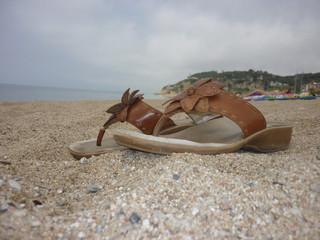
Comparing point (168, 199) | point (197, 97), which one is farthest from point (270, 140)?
point (168, 199)

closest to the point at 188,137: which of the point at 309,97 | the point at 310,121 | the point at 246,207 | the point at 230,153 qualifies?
the point at 230,153

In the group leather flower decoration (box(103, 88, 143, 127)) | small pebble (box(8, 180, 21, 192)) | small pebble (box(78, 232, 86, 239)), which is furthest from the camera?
leather flower decoration (box(103, 88, 143, 127))

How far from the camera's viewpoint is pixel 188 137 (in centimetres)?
165

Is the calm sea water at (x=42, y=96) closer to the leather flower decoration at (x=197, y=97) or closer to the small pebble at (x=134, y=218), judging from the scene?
the leather flower decoration at (x=197, y=97)

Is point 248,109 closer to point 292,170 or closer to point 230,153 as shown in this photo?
point 230,153

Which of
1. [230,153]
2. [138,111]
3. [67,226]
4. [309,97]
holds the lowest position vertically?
[67,226]

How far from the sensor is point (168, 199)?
75cm

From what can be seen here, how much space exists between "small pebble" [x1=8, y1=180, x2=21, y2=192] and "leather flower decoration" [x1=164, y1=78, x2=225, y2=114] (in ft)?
3.06

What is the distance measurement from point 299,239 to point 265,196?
0.65 ft

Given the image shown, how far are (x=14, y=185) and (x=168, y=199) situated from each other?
0.70m

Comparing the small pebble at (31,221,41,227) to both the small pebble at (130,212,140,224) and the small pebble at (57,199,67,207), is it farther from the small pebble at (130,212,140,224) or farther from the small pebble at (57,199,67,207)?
the small pebble at (130,212,140,224)

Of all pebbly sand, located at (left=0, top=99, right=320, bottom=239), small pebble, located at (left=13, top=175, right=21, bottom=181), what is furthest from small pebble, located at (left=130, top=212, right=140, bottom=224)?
small pebble, located at (left=13, top=175, right=21, bottom=181)

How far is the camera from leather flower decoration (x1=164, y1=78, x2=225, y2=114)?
1256 millimetres

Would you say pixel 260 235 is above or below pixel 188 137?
below
